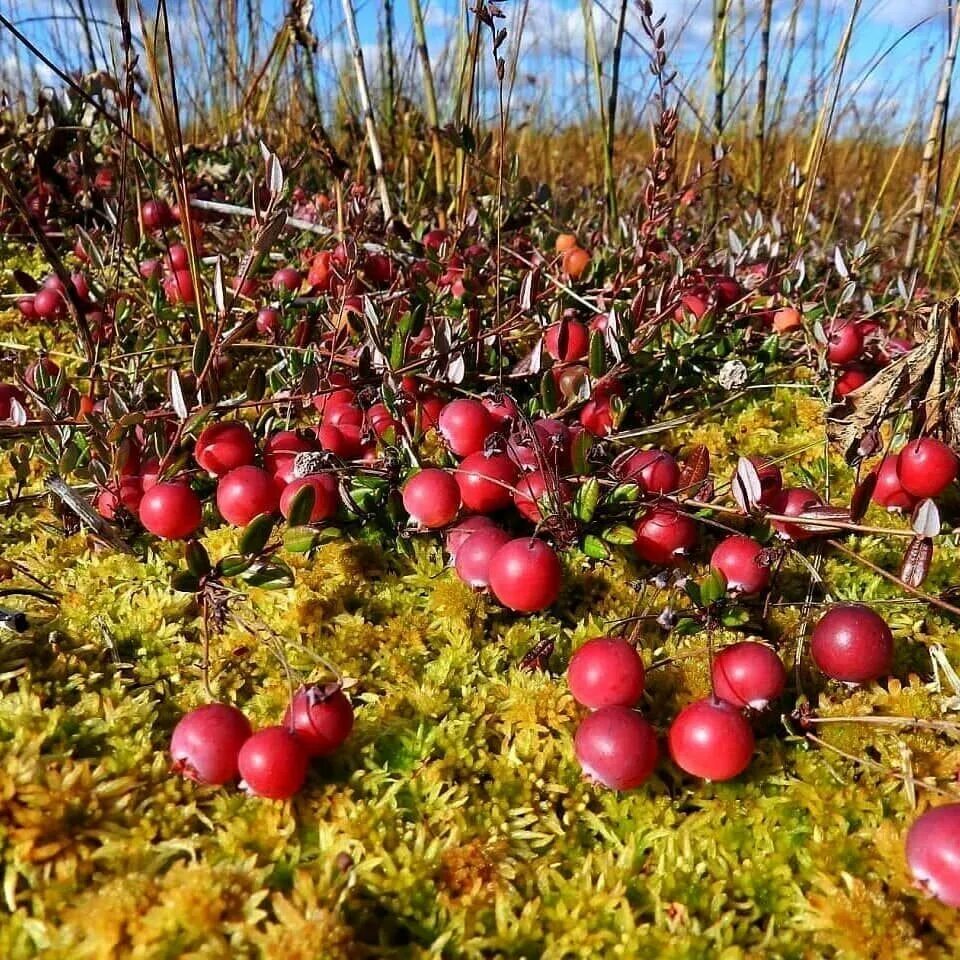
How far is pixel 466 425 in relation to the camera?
1720 millimetres

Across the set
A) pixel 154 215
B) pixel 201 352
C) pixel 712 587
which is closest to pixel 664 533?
pixel 712 587

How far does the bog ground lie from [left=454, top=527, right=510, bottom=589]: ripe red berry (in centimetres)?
1

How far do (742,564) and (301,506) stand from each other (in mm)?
845

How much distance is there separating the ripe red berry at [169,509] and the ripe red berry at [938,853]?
53.6 inches

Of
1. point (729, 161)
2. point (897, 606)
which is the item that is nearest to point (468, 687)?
point (897, 606)

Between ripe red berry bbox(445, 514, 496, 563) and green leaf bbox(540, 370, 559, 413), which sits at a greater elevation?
green leaf bbox(540, 370, 559, 413)

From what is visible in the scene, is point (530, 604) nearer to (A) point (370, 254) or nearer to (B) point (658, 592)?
(B) point (658, 592)

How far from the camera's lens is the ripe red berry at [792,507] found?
1.61 metres

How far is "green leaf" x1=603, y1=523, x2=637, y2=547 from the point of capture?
1.56m

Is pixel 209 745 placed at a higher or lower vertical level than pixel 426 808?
higher

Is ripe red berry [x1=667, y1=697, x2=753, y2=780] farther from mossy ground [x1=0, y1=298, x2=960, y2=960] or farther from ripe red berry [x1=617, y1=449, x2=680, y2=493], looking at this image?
ripe red berry [x1=617, y1=449, x2=680, y2=493]

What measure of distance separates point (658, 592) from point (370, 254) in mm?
1590

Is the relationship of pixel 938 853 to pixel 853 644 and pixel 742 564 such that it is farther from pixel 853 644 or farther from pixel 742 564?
pixel 742 564

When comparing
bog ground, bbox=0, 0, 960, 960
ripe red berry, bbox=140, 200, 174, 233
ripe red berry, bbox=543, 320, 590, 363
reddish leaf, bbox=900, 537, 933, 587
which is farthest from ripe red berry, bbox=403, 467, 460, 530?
ripe red berry, bbox=140, 200, 174, 233
